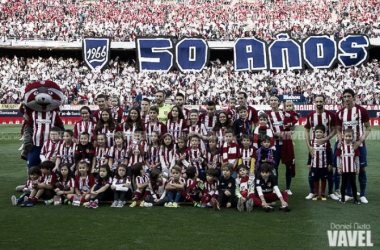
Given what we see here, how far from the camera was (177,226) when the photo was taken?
6129mm

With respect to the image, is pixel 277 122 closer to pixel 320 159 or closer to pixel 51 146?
pixel 320 159

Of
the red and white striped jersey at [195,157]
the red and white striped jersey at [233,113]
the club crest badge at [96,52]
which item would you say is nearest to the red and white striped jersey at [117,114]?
the red and white striped jersey at [195,157]

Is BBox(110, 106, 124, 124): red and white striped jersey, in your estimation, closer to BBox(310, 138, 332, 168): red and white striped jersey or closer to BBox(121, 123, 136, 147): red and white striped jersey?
BBox(121, 123, 136, 147): red and white striped jersey

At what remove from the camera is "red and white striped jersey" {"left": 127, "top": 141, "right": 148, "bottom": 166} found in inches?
319

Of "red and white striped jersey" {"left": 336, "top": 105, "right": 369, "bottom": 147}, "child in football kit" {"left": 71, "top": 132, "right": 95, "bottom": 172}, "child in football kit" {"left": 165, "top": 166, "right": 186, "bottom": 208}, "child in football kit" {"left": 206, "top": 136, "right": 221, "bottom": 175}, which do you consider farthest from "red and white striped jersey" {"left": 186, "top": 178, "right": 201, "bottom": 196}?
"red and white striped jersey" {"left": 336, "top": 105, "right": 369, "bottom": 147}

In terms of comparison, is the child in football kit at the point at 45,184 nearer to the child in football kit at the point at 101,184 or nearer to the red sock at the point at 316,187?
the child in football kit at the point at 101,184

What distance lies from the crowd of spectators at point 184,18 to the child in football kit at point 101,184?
2845 cm

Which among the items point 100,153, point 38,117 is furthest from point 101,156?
point 38,117

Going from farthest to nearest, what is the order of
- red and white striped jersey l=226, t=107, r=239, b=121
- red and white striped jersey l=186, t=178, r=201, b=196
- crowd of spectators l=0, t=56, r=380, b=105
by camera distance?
1. crowd of spectators l=0, t=56, r=380, b=105
2. red and white striped jersey l=226, t=107, r=239, b=121
3. red and white striped jersey l=186, t=178, r=201, b=196

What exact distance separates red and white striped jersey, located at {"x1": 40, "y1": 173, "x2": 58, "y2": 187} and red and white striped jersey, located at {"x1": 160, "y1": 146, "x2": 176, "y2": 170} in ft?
5.99

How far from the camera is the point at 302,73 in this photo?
3356 cm

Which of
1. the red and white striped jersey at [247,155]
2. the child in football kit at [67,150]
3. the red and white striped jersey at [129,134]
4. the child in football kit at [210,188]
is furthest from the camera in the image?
the red and white striped jersey at [129,134]

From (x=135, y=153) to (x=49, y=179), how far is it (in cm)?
151

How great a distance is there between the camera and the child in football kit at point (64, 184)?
7613mm
